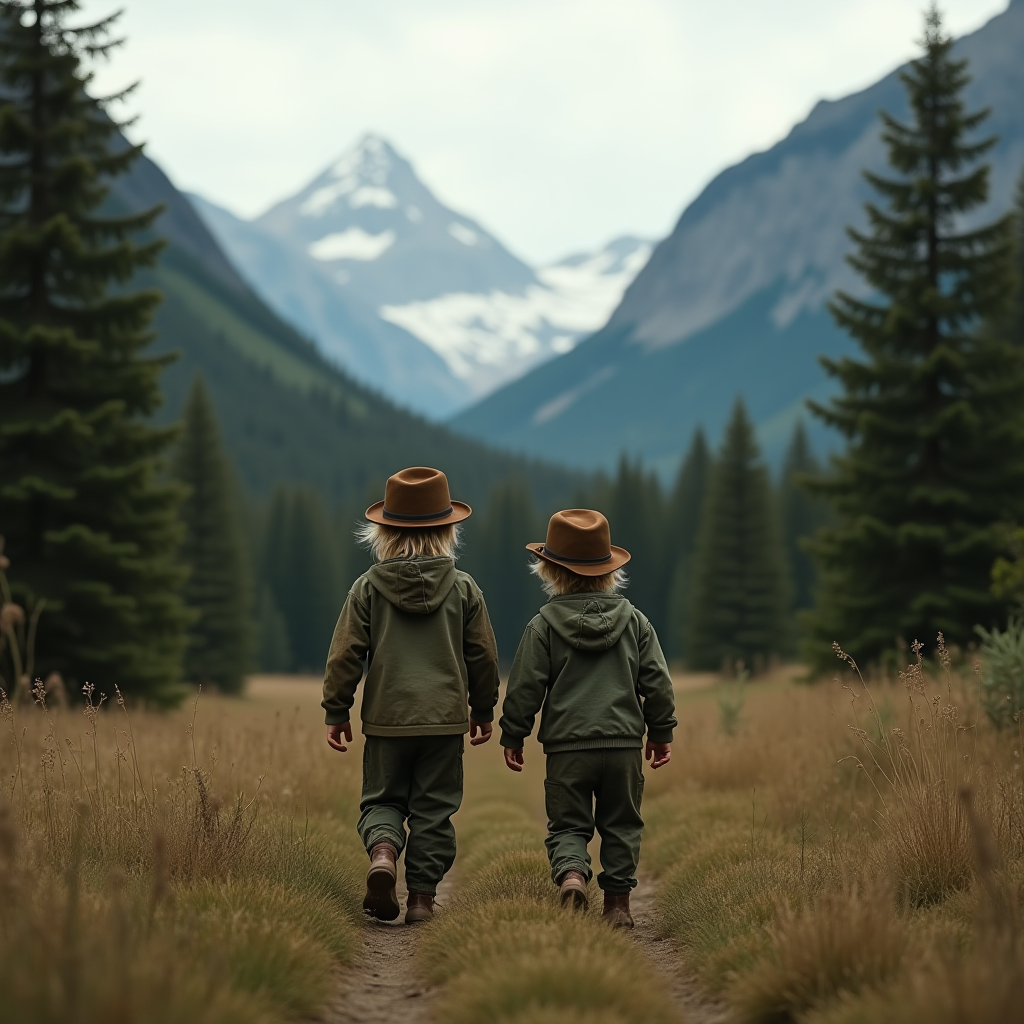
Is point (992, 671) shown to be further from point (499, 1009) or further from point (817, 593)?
point (817, 593)

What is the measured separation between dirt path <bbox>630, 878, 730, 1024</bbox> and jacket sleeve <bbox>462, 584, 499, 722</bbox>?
1347 millimetres

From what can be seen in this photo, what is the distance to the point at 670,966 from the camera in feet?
16.1

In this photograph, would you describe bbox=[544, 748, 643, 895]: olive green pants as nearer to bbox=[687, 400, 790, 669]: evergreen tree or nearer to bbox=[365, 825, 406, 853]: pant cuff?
bbox=[365, 825, 406, 853]: pant cuff

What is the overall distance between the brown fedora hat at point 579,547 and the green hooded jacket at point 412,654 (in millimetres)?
548

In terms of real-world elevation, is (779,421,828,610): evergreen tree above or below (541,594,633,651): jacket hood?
below

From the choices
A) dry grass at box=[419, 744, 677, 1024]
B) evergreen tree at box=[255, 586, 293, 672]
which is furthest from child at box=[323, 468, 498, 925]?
evergreen tree at box=[255, 586, 293, 672]

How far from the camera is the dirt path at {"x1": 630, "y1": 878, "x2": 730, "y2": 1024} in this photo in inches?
160

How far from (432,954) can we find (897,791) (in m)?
2.36

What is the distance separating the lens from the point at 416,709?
5.55 metres

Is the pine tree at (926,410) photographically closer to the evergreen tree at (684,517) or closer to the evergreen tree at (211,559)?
the evergreen tree at (211,559)

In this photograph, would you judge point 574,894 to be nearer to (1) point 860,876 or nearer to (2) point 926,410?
(1) point 860,876

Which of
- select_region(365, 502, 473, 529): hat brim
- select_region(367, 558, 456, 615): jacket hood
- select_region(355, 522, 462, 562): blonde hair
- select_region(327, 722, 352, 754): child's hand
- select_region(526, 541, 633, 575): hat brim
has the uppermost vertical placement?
select_region(365, 502, 473, 529): hat brim

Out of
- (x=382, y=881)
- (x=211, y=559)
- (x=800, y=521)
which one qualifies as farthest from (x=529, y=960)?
(x=800, y=521)

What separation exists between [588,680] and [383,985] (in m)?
1.68
